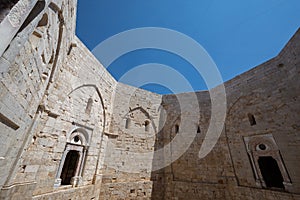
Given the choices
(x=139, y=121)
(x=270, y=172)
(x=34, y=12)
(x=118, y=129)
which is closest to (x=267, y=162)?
(x=270, y=172)

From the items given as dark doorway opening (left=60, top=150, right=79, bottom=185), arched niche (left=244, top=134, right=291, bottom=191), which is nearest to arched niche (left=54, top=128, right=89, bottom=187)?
dark doorway opening (left=60, top=150, right=79, bottom=185)

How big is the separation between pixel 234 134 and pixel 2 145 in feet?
27.1

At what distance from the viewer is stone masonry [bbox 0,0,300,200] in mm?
2564

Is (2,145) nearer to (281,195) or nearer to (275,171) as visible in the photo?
(281,195)

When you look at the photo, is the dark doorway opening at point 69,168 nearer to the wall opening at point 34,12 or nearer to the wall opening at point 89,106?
the wall opening at point 89,106

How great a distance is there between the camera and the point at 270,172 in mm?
5531

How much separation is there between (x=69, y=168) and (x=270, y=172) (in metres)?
8.39

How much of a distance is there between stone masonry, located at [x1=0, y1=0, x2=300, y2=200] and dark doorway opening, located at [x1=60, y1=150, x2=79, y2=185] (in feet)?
0.12

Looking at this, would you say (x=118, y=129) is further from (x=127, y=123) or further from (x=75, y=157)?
(x=75, y=157)

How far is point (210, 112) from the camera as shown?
794 cm

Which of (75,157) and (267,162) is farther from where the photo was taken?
(267,162)

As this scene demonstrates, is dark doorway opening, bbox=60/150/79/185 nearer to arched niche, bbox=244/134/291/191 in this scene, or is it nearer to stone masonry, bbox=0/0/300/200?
stone masonry, bbox=0/0/300/200

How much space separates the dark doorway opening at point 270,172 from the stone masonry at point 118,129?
0.04 m

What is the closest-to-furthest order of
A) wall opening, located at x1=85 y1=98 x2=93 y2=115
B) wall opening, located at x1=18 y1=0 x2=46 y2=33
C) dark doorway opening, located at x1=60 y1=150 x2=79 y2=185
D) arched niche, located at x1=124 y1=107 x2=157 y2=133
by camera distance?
wall opening, located at x1=18 y1=0 x2=46 y2=33 → dark doorway opening, located at x1=60 y1=150 x2=79 y2=185 → wall opening, located at x1=85 y1=98 x2=93 y2=115 → arched niche, located at x1=124 y1=107 x2=157 y2=133
